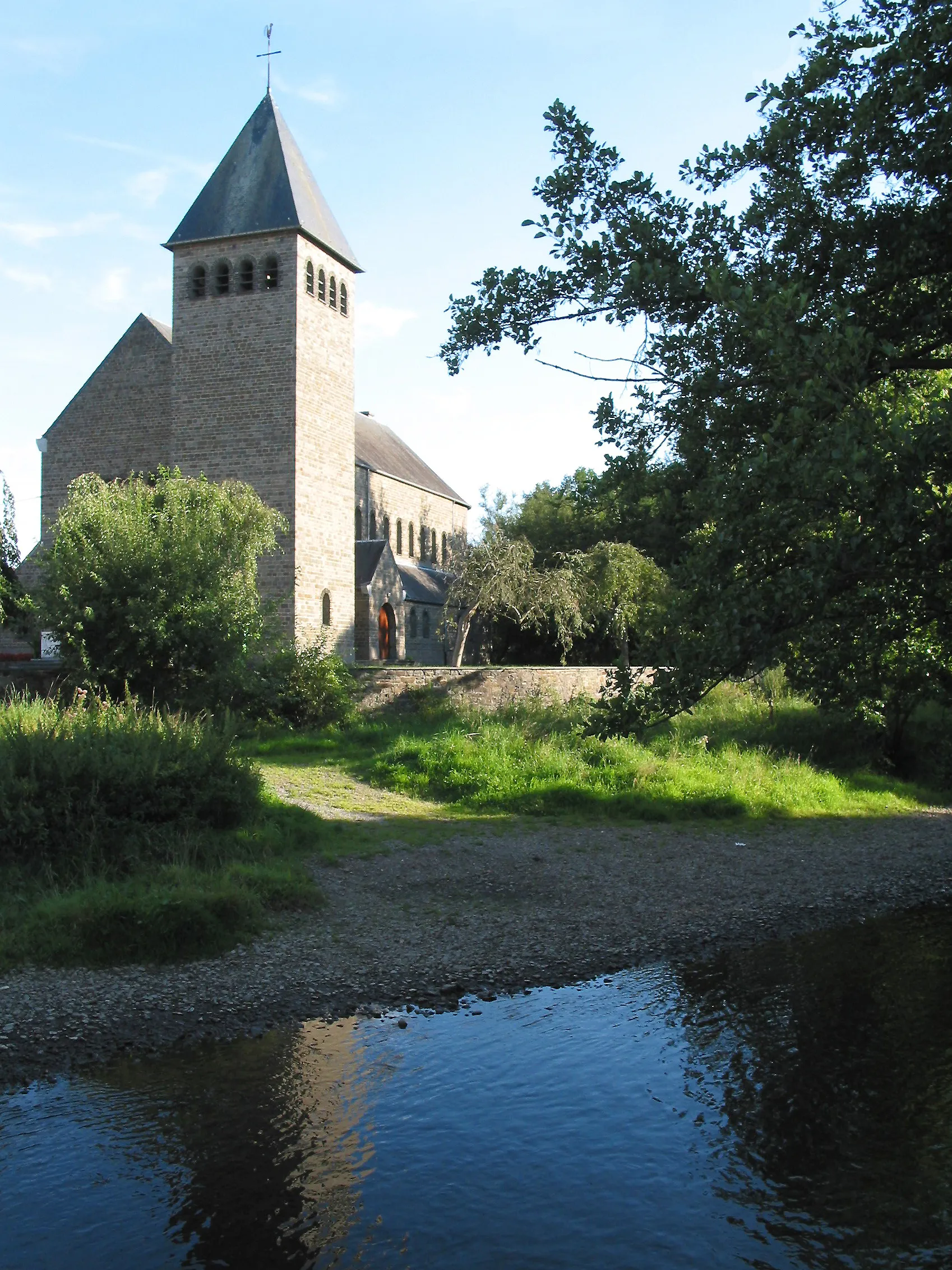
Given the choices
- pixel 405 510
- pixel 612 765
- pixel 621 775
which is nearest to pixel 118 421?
pixel 405 510

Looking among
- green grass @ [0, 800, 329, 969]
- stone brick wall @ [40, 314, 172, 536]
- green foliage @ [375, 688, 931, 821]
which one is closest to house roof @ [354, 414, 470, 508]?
stone brick wall @ [40, 314, 172, 536]

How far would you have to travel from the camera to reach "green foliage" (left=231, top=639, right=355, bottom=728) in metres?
22.3

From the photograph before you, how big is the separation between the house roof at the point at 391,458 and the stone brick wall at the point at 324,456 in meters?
9.91

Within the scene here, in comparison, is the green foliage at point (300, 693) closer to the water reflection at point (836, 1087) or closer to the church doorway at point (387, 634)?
the water reflection at point (836, 1087)

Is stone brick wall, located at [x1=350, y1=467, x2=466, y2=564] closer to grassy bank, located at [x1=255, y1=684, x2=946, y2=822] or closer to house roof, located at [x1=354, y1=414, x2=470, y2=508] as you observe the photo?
house roof, located at [x1=354, y1=414, x2=470, y2=508]

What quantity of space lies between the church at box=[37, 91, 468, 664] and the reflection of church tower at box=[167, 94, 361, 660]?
5 centimetres

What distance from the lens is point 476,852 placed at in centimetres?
1401

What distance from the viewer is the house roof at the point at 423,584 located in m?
45.0

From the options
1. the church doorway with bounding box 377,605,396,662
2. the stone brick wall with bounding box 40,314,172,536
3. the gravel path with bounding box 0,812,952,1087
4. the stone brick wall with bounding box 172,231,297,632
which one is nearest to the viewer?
the gravel path with bounding box 0,812,952,1087

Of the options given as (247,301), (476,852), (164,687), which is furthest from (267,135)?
(476,852)

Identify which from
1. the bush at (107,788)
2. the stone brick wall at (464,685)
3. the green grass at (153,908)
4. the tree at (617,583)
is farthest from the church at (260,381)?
the green grass at (153,908)

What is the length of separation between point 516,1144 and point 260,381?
101ft

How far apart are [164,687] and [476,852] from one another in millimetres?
8351

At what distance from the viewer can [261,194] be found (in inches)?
1388
